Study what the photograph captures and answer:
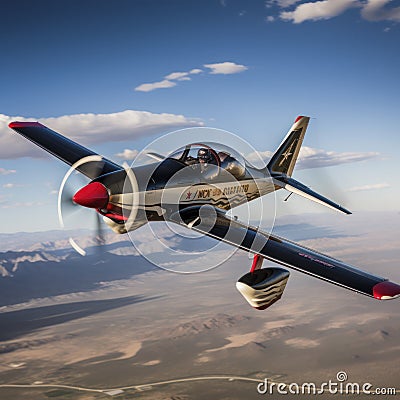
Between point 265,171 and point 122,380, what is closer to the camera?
point 265,171

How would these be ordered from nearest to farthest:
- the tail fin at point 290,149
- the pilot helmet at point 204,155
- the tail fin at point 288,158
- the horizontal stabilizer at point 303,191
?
the pilot helmet at point 204,155
the horizontal stabilizer at point 303,191
the tail fin at point 288,158
the tail fin at point 290,149

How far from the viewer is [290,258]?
695 inches

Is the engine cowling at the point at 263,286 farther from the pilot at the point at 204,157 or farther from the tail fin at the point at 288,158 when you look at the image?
the tail fin at the point at 288,158

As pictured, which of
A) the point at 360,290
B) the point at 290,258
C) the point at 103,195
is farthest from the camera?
the point at 103,195

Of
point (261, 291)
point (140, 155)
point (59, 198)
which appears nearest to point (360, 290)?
point (261, 291)

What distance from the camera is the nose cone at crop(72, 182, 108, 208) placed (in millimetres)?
18844

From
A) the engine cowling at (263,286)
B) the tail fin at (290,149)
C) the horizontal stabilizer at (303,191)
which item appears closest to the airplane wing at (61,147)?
the engine cowling at (263,286)

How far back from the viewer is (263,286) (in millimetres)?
19547

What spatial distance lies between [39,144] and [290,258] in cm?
1731

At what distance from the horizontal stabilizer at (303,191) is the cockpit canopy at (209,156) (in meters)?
6.44

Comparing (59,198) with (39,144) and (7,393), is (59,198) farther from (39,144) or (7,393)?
(7,393)

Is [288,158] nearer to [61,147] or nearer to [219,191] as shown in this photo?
[219,191]

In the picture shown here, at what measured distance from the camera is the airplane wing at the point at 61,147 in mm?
23656

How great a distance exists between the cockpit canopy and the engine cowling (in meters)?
5.52
